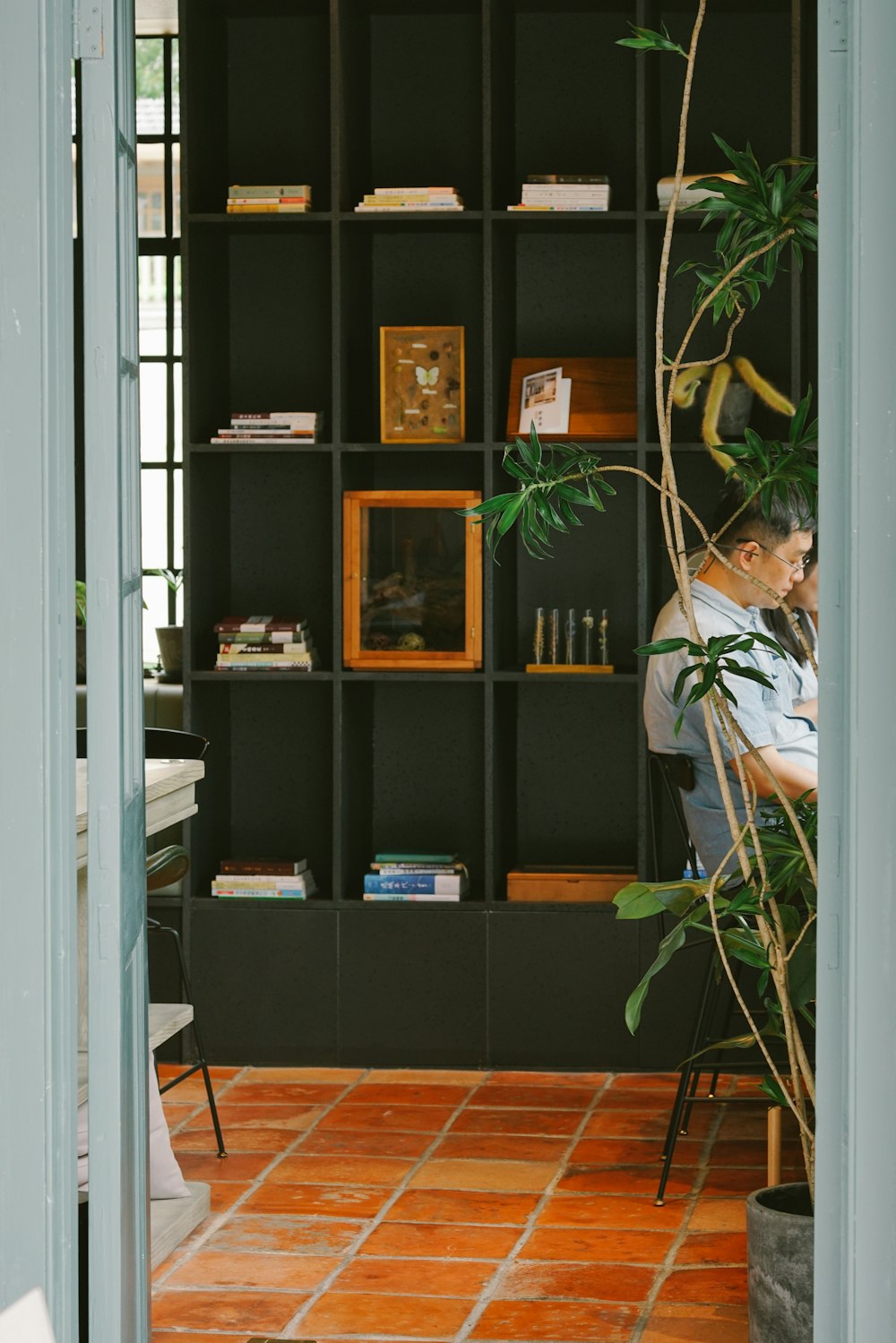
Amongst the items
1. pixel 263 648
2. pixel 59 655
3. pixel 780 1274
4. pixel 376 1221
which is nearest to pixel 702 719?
pixel 376 1221

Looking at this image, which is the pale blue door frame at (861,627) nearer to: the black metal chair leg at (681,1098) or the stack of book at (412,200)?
the black metal chair leg at (681,1098)

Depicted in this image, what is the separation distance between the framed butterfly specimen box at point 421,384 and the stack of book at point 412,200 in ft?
1.16

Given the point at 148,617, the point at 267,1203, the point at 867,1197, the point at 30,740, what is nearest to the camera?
the point at 867,1197

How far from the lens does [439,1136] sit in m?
4.23

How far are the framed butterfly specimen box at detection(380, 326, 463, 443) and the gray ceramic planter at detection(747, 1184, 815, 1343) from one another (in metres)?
2.79

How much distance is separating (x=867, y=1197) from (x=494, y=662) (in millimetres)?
3021

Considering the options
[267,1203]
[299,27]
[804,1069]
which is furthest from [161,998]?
[299,27]

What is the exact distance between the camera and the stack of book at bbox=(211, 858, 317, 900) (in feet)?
16.1

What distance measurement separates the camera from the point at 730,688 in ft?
12.6

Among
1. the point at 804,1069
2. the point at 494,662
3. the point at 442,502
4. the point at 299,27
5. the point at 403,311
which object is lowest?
the point at 804,1069

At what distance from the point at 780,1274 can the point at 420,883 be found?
93.4 inches

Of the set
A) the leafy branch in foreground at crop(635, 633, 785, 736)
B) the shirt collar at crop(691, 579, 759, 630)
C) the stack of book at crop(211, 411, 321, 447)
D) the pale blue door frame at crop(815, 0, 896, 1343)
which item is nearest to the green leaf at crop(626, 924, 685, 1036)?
the leafy branch in foreground at crop(635, 633, 785, 736)

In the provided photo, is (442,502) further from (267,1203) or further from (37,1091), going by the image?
(37,1091)

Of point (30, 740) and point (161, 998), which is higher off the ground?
point (30, 740)
